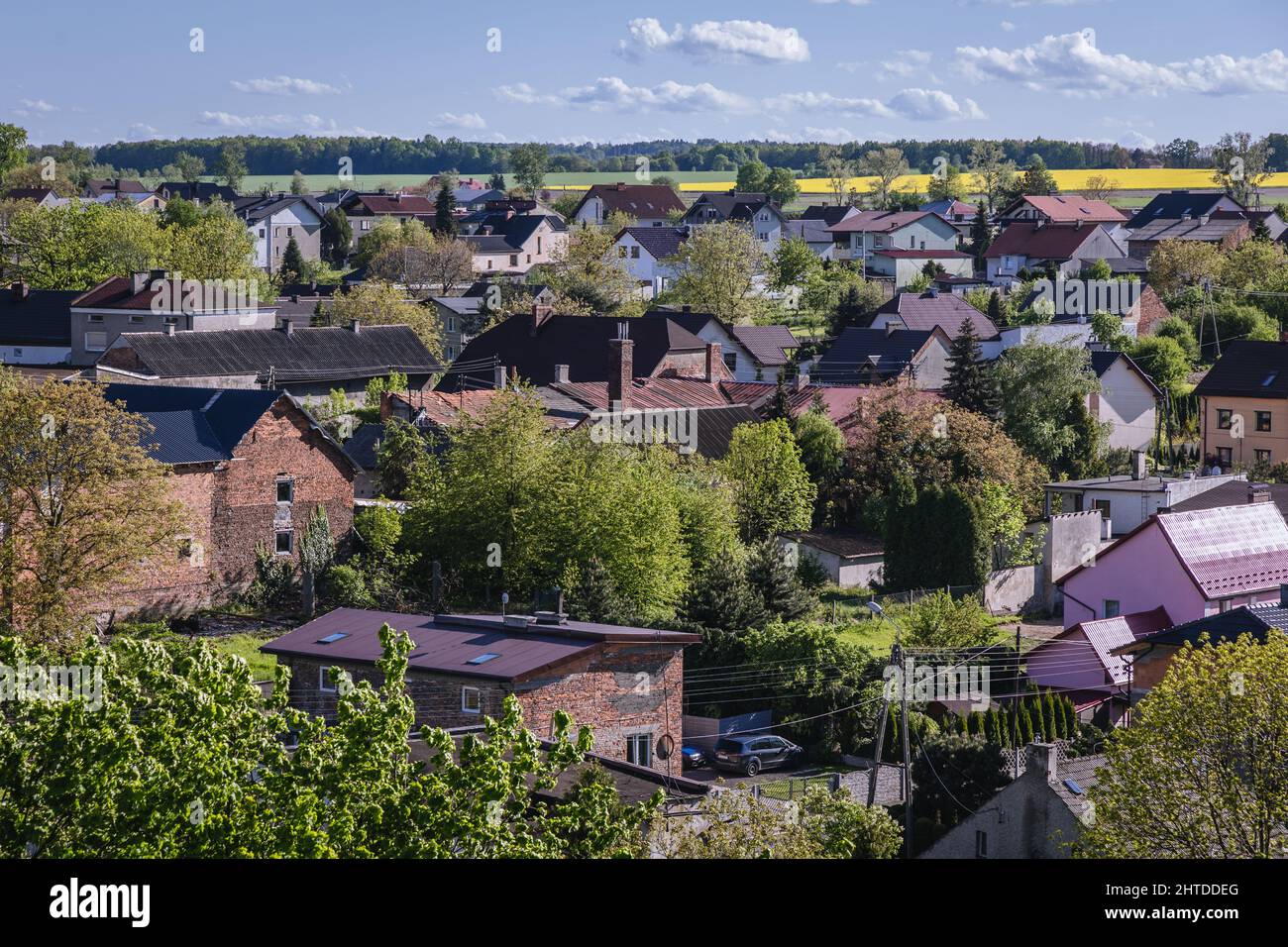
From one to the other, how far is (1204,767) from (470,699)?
1035 cm

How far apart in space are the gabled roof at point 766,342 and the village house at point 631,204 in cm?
5013

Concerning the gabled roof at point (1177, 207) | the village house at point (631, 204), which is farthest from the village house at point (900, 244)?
the village house at point (631, 204)

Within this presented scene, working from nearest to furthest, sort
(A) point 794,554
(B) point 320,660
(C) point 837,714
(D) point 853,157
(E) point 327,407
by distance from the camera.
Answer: (B) point 320,660
(C) point 837,714
(A) point 794,554
(E) point 327,407
(D) point 853,157

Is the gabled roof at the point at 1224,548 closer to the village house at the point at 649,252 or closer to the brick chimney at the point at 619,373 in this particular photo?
the brick chimney at the point at 619,373

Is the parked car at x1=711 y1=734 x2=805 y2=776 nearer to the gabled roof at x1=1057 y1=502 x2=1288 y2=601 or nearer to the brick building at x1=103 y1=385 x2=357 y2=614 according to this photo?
the gabled roof at x1=1057 y1=502 x2=1288 y2=601

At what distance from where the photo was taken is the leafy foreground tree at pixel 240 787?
11750mm

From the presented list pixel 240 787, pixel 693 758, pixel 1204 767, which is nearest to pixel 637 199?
pixel 693 758

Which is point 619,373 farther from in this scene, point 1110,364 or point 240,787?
point 240,787

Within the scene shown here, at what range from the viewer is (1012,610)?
132ft

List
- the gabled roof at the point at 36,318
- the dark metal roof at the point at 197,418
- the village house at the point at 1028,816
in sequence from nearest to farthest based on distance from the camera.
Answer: the village house at the point at 1028,816 < the dark metal roof at the point at 197,418 < the gabled roof at the point at 36,318

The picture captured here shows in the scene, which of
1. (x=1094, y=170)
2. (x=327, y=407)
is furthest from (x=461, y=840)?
(x=1094, y=170)

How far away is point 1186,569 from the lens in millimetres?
31812

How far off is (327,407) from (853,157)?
125 metres
